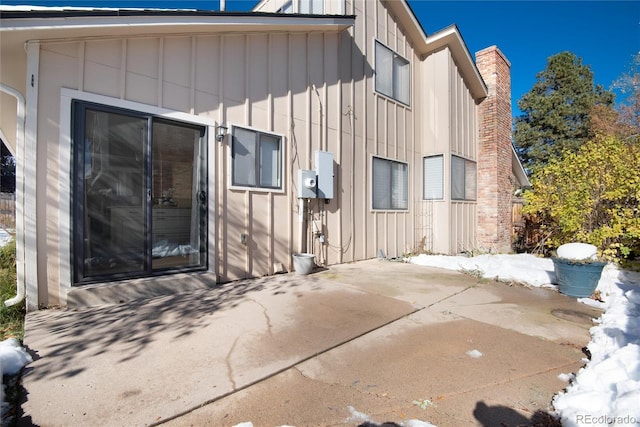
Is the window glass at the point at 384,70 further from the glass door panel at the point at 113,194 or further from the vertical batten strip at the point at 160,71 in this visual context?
the glass door panel at the point at 113,194

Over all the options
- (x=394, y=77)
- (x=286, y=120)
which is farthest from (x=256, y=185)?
(x=394, y=77)

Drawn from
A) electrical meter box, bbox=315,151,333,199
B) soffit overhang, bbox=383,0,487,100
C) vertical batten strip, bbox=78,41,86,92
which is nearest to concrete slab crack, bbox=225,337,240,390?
vertical batten strip, bbox=78,41,86,92

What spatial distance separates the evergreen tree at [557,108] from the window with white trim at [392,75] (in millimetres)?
16931

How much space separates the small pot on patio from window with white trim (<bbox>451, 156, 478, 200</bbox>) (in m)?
4.01

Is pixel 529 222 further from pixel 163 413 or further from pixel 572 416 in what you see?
pixel 163 413

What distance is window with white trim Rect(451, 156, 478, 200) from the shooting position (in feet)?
28.3

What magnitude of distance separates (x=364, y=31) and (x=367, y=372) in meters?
7.55

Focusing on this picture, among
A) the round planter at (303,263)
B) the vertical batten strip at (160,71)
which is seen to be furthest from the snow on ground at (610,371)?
the vertical batten strip at (160,71)

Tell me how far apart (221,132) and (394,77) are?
5381 millimetres

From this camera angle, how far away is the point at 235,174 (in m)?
5.13

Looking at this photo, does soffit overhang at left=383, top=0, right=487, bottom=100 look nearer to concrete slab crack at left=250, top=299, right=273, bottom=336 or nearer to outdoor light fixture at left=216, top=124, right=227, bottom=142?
outdoor light fixture at left=216, top=124, right=227, bottom=142

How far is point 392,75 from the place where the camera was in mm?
8164

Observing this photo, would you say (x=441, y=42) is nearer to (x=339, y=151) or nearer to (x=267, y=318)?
(x=339, y=151)

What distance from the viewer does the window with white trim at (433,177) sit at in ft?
28.0
